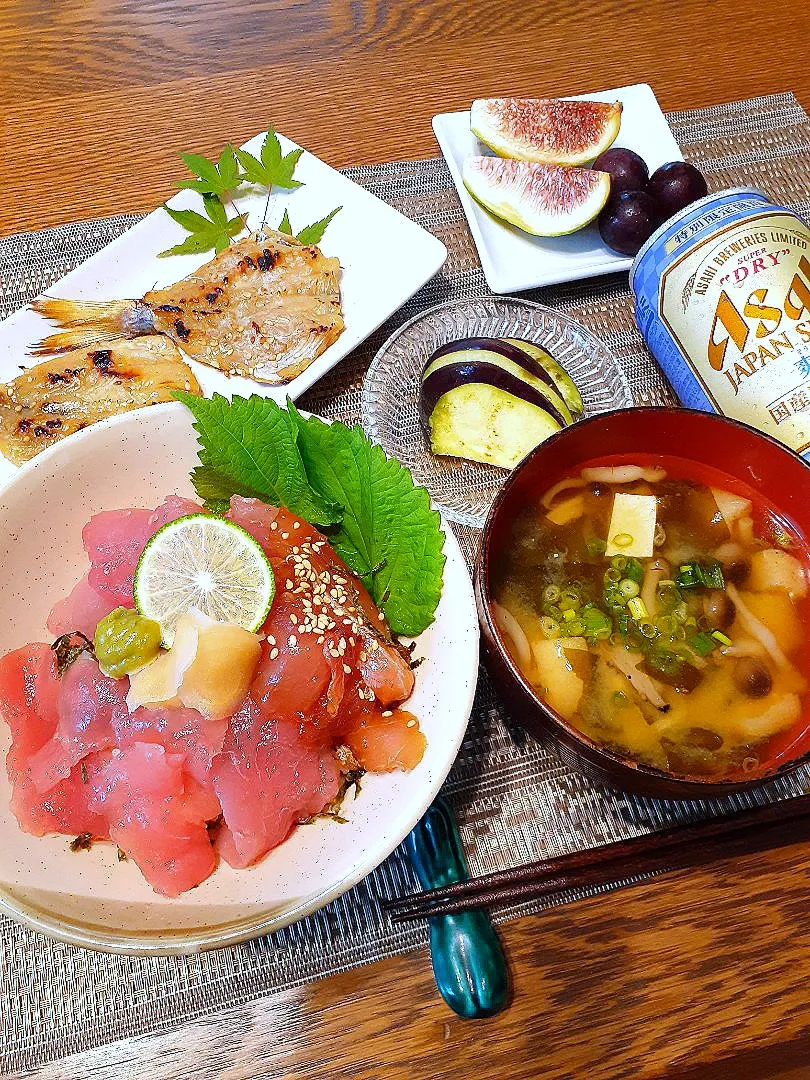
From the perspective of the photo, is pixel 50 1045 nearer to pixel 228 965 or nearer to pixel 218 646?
pixel 228 965

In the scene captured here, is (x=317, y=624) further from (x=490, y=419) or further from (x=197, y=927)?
(x=490, y=419)

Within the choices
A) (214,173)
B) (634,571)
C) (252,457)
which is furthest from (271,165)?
(634,571)

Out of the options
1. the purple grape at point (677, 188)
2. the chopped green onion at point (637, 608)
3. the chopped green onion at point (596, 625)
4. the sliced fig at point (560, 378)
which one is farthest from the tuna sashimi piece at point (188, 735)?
the purple grape at point (677, 188)

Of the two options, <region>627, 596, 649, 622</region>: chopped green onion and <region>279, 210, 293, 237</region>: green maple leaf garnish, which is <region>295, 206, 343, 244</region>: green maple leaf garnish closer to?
<region>279, 210, 293, 237</region>: green maple leaf garnish

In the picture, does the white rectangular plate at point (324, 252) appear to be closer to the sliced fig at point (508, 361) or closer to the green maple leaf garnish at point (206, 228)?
the green maple leaf garnish at point (206, 228)

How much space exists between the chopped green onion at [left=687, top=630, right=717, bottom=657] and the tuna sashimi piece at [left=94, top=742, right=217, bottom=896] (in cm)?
103

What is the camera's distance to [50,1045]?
4.89 feet

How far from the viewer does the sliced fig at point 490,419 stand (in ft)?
6.68

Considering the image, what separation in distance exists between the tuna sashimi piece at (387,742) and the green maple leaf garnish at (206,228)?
165 centimetres

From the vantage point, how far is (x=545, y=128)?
257 cm

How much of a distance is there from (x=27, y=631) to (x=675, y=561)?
141cm

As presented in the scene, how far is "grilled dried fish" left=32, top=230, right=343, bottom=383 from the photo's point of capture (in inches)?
88.0

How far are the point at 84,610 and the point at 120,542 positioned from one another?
0.15 metres

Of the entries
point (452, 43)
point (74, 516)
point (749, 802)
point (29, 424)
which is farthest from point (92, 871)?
point (452, 43)
